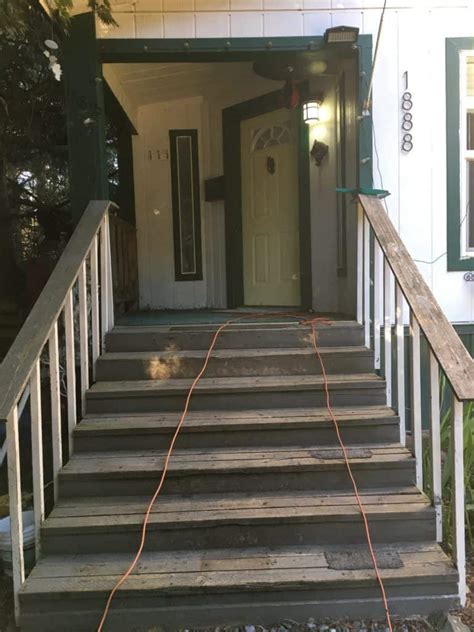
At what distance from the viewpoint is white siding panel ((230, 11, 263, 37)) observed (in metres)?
3.45

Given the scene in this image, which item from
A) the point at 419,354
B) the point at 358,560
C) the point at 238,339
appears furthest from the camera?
the point at 238,339

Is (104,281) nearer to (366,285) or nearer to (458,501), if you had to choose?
(366,285)

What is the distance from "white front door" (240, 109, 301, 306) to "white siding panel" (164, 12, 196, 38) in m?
1.32

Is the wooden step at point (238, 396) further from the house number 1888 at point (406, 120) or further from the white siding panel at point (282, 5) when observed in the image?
the white siding panel at point (282, 5)

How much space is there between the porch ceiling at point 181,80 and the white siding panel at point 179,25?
0.79m

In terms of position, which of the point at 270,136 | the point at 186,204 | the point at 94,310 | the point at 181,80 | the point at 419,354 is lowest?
the point at 419,354

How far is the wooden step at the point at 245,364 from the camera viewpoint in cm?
295

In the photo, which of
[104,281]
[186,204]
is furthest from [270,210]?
[104,281]

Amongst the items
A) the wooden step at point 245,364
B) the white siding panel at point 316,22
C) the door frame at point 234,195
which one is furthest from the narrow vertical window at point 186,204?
the wooden step at point 245,364

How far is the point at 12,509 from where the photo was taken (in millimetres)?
2070

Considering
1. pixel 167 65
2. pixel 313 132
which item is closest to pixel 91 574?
pixel 313 132

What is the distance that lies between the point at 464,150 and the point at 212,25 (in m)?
2.04

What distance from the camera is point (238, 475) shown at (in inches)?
95.5

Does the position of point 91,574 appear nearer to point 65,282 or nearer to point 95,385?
point 95,385
